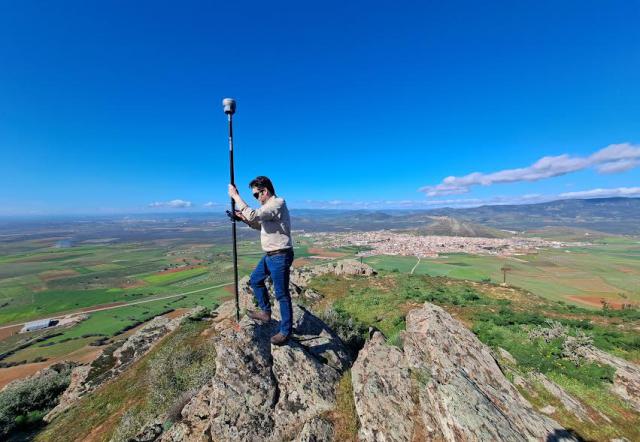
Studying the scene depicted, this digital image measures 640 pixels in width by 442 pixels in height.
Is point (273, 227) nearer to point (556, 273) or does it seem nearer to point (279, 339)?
point (279, 339)

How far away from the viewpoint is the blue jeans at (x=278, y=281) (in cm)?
600

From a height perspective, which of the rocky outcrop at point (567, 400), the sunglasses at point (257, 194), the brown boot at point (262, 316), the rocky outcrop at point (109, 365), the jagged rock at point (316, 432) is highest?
the sunglasses at point (257, 194)

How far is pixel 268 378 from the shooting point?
621 centimetres

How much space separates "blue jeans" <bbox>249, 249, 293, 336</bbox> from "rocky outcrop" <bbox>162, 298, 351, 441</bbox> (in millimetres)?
817

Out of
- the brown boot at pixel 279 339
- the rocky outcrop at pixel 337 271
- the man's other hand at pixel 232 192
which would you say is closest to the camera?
the man's other hand at pixel 232 192

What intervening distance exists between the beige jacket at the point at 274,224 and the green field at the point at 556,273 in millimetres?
47597

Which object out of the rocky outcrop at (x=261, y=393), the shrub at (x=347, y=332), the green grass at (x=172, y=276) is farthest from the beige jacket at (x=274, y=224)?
the green grass at (x=172, y=276)

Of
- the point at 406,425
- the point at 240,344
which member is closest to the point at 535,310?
the point at 406,425

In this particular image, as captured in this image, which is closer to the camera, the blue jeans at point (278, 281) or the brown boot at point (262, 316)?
the blue jeans at point (278, 281)

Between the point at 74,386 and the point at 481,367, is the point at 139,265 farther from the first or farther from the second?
the point at 481,367

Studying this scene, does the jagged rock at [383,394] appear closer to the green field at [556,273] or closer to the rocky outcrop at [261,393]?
the rocky outcrop at [261,393]

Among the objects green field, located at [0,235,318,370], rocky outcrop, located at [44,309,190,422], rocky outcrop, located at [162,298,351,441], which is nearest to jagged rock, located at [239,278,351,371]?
rocky outcrop, located at [162,298,351,441]

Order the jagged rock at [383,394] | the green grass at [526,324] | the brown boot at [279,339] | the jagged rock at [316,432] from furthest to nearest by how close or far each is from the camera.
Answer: the green grass at [526,324] → the brown boot at [279,339] → the jagged rock at [383,394] → the jagged rock at [316,432]

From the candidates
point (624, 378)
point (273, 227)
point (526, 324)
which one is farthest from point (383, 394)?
point (526, 324)
